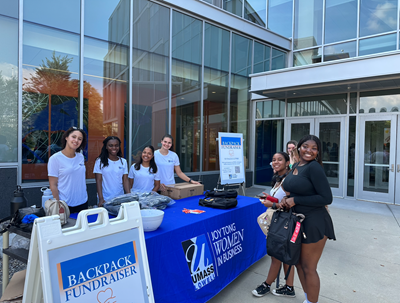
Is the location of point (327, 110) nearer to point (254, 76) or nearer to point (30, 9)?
point (254, 76)

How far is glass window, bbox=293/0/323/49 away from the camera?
8.96m

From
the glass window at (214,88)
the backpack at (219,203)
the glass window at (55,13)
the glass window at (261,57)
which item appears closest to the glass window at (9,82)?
the glass window at (55,13)

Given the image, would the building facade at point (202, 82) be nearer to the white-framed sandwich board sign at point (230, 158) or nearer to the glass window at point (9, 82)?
the glass window at point (9, 82)

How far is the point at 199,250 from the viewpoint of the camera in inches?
96.5

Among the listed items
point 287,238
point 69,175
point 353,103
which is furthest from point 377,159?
point 69,175

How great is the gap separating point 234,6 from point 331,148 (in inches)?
227

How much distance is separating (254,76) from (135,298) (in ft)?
23.5

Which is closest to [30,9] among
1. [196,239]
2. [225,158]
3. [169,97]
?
[169,97]

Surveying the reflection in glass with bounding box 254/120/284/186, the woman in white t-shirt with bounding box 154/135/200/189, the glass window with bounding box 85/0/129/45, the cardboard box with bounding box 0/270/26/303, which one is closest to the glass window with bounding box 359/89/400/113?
the reflection in glass with bounding box 254/120/284/186

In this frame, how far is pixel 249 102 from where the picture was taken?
9.34 meters

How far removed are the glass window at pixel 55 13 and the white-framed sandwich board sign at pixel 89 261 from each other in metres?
4.97

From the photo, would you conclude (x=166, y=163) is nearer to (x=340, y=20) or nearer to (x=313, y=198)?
(x=313, y=198)

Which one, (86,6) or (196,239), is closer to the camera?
(196,239)

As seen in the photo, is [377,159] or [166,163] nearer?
[166,163]
